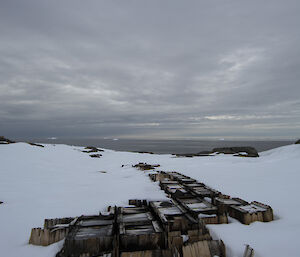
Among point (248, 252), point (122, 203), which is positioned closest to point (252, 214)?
point (248, 252)

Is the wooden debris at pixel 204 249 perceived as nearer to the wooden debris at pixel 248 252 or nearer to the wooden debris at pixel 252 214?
the wooden debris at pixel 248 252

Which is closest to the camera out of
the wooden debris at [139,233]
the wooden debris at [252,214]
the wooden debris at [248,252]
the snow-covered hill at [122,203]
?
the wooden debris at [248,252]

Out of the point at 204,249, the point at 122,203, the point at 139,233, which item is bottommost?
the point at 122,203

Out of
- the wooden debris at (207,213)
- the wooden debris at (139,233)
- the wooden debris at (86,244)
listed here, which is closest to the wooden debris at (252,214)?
the wooden debris at (207,213)

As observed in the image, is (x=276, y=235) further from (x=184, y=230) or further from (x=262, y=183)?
(x=262, y=183)

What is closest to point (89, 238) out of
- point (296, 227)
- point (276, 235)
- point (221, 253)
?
point (221, 253)

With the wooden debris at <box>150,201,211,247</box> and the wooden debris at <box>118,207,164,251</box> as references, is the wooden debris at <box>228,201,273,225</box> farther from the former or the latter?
the wooden debris at <box>118,207,164,251</box>

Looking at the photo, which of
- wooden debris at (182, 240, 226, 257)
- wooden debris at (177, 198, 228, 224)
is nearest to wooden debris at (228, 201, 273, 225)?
wooden debris at (177, 198, 228, 224)

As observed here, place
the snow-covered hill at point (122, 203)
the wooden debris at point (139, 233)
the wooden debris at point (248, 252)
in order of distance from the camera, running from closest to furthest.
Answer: the wooden debris at point (248, 252) < the wooden debris at point (139, 233) < the snow-covered hill at point (122, 203)

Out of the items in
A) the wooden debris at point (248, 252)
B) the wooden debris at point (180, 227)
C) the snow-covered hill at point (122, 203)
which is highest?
the wooden debris at point (180, 227)

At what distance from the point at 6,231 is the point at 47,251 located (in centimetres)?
150

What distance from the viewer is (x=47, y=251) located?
2803mm

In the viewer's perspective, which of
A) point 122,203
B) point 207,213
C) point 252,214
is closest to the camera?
point 252,214

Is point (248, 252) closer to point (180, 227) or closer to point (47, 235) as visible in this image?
point (180, 227)
